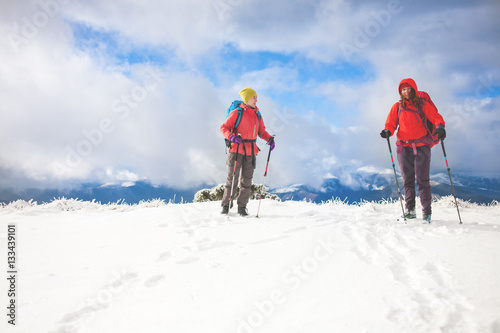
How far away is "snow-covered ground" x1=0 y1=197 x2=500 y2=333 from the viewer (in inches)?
75.4

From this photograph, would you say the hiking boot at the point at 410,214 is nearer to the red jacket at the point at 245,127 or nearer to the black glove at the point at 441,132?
the black glove at the point at 441,132

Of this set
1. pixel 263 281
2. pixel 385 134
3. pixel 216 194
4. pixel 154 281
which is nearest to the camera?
pixel 263 281

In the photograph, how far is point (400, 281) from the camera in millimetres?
2420

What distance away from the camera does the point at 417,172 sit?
5516 mm

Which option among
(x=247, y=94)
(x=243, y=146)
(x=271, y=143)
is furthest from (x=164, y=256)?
(x=247, y=94)

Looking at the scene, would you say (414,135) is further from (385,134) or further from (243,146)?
(243,146)

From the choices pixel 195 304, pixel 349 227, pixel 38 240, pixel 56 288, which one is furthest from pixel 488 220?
pixel 38 240

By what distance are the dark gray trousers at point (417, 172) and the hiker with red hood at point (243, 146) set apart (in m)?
3.47

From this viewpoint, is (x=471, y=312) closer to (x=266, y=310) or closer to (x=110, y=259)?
(x=266, y=310)

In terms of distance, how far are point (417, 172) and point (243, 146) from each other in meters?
3.96

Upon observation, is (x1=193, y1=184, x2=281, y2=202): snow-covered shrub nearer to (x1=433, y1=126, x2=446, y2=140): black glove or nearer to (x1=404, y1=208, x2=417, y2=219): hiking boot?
(x1=404, y1=208, x2=417, y2=219): hiking boot

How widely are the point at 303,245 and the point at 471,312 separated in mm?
1956

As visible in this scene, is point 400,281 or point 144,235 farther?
point 144,235

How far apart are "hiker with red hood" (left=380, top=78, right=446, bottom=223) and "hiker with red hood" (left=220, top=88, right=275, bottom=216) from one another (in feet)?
10.5
